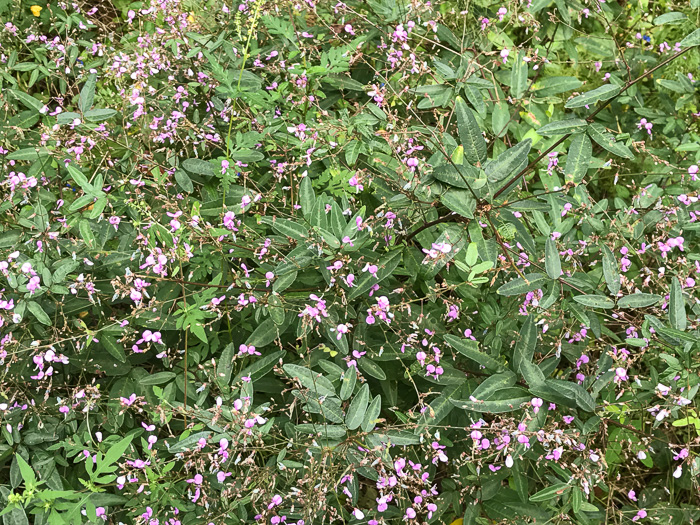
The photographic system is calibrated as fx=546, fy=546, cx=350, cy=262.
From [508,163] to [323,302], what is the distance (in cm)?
97

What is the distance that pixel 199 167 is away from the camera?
2.96 meters

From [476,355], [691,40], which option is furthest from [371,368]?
[691,40]

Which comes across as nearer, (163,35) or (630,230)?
(630,230)

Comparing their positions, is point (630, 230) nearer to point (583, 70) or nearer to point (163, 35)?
point (583, 70)

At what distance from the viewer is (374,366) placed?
2697 millimetres

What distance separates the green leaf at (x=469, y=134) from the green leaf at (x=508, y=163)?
7 centimetres

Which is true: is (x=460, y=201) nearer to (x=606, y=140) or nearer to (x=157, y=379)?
(x=606, y=140)

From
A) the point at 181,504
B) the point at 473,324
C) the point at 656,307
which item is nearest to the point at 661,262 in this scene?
the point at 656,307

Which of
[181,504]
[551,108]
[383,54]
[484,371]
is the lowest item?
[181,504]

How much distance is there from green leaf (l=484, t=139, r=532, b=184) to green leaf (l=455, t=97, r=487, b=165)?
0.07 meters

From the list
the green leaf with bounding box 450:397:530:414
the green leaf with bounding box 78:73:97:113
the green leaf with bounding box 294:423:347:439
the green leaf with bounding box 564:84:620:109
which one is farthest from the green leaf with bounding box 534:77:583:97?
the green leaf with bounding box 78:73:97:113

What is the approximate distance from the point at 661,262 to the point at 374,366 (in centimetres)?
189

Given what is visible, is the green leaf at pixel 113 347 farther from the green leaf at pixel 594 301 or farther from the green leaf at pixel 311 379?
the green leaf at pixel 594 301

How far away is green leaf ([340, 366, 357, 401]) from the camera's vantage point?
2.39 m
